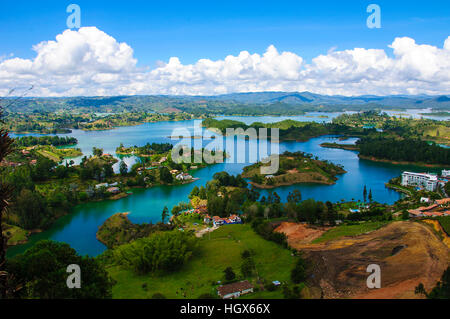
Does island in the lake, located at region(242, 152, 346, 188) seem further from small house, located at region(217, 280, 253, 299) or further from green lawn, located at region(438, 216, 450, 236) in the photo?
small house, located at region(217, 280, 253, 299)

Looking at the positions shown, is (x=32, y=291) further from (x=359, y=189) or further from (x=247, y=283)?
(x=359, y=189)

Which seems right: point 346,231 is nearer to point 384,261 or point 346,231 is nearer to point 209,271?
point 384,261

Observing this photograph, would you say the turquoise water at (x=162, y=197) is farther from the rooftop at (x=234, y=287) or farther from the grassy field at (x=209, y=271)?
the rooftop at (x=234, y=287)

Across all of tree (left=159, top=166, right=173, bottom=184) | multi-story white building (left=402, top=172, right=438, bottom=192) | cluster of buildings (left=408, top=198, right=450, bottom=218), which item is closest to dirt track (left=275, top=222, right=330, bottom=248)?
cluster of buildings (left=408, top=198, right=450, bottom=218)

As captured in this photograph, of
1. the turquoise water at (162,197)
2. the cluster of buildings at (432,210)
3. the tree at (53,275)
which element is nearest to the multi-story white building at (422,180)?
the turquoise water at (162,197)

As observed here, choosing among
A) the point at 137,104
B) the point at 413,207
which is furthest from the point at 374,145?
the point at 137,104
